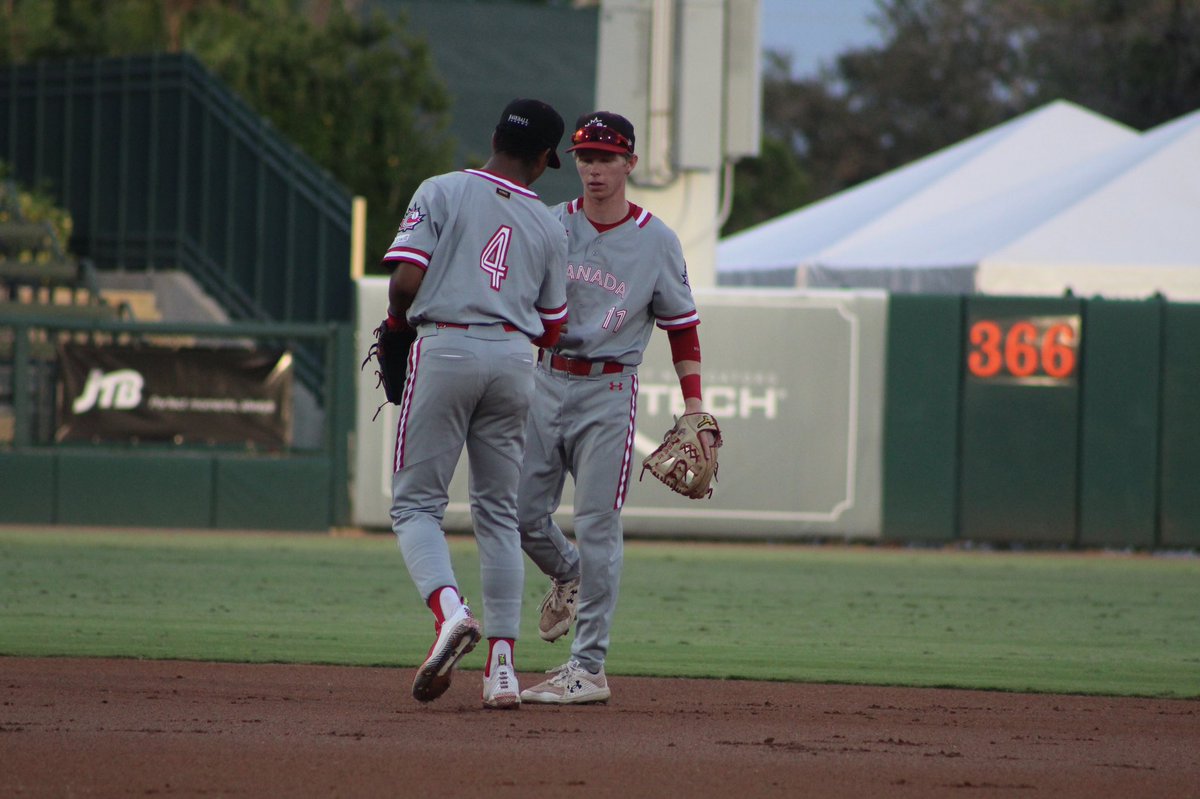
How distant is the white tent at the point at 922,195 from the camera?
1775cm

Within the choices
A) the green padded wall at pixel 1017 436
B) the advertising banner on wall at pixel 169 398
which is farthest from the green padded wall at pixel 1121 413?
the advertising banner on wall at pixel 169 398

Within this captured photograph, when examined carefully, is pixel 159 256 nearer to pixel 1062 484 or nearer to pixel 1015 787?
pixel 1062 484

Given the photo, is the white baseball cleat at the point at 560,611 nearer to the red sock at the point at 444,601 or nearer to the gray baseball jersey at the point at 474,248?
the red sock at the point at 444,601

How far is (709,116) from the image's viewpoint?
14555 mm

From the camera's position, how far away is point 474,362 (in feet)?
17.7

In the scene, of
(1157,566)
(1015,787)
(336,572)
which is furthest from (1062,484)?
(1015,787)

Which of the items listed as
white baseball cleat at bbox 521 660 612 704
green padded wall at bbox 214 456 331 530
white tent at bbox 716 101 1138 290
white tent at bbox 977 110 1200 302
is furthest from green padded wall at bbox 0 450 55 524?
white baseball cleat at bbox 521 660 612 704

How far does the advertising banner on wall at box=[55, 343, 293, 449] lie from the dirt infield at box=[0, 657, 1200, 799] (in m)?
7.05

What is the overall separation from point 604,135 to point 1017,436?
27.6ft

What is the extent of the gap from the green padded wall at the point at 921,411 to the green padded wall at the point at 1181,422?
5.49 feet

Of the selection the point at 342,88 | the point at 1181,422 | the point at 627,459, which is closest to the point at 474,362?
the point at 627,459

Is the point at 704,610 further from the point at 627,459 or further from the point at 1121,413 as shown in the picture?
the point at 1121,413

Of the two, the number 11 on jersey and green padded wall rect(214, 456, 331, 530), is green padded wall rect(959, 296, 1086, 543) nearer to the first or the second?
green padded wall rect(214, 456, 331, 530)

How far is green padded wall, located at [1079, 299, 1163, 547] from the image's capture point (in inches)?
524
